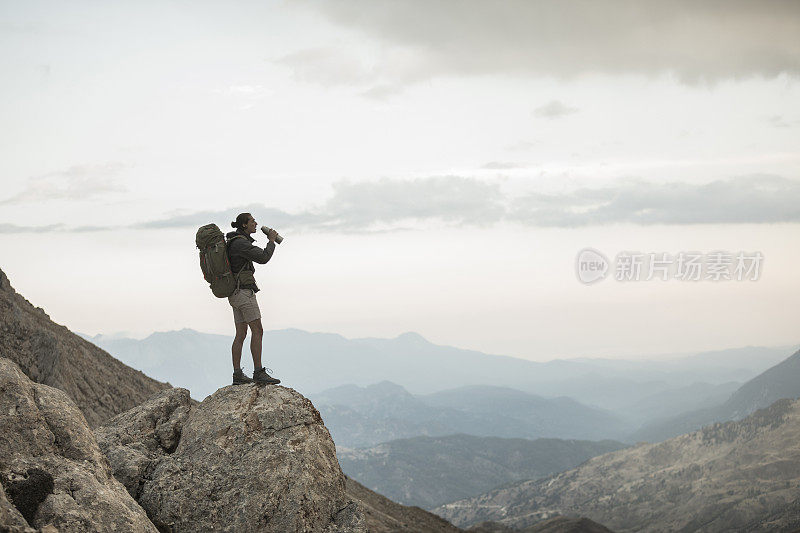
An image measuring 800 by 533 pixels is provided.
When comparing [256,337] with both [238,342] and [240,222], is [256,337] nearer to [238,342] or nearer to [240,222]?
[238,342]

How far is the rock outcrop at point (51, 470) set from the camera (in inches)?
508

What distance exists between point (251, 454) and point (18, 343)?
68387 millimetres

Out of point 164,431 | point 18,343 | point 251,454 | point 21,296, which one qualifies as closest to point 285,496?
point 251,454

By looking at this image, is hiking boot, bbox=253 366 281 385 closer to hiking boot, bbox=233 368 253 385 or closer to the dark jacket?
hiking boot, bbox=233 368 253 385

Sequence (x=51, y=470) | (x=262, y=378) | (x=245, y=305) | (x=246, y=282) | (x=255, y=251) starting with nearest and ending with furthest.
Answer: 1. (x=51, y=470)
2. (x=255, y=251)
3. (x=246, y=282)
4. (x=245, y=305)
5. (x=262, y=378)

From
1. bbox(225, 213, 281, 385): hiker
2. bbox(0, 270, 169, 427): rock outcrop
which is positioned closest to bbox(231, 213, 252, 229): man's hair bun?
bbox(225, 213, 281, 385): hiker

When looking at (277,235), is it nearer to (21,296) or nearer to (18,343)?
(18,343)

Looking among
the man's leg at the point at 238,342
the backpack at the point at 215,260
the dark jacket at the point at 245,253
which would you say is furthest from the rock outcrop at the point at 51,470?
the dark jacket at the point at 245,253

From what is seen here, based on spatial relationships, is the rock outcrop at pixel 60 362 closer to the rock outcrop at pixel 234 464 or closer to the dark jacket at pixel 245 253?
the rock outcrop at pixel 234 464

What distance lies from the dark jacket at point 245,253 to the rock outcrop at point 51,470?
232 inches

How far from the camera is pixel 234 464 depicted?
17656mm

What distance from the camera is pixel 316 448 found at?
1867 cm

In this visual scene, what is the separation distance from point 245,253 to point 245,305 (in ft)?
5.62

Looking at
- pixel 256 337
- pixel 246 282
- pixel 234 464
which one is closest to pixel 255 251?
pixel 246 282
